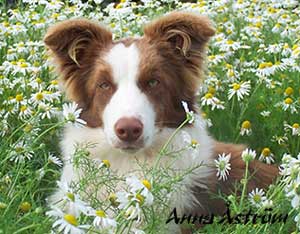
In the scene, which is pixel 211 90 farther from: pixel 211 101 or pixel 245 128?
pixel 245 128

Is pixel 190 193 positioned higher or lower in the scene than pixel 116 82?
lower

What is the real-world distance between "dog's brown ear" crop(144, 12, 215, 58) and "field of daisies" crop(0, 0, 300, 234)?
68cm

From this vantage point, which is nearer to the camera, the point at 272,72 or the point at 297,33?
the point at 272,72

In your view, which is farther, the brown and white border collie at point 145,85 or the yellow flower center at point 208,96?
the yellow flower center at point 208,96

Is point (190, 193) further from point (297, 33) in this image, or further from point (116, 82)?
point (297, 33)

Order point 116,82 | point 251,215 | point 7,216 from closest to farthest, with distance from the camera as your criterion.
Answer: point 7,216
point 251,215
point 116,82

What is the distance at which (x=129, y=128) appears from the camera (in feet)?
13.8

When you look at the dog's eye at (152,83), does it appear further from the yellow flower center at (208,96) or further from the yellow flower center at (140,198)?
the yellow flower center at (140,198)

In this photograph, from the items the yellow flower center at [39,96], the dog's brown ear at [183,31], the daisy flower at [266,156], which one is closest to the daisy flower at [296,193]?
the dog's brown ear at [183,31]

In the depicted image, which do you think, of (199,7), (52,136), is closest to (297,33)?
(199,7)

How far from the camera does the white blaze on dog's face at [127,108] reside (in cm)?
424

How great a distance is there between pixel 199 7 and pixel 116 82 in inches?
127

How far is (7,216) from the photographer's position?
3.37 metres

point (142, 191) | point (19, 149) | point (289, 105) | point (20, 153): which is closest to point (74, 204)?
point (142, 191)
